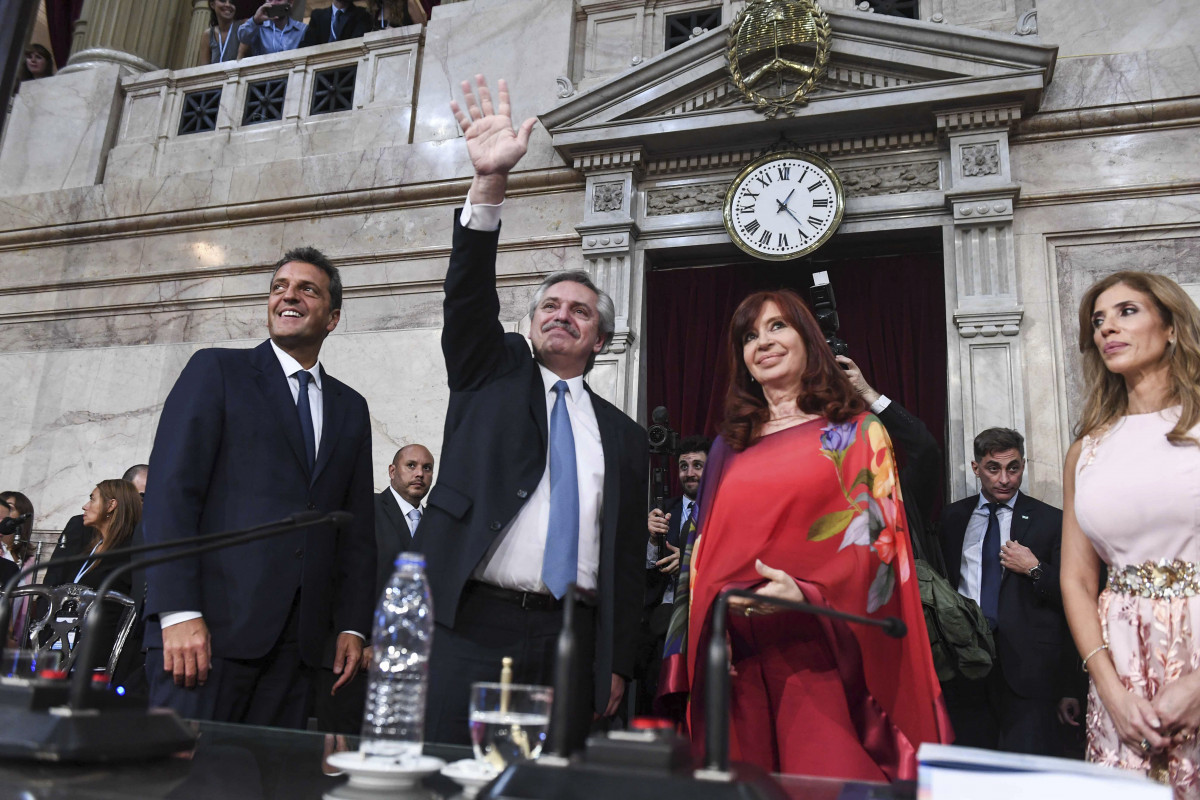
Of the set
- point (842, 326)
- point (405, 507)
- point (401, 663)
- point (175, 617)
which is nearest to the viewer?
point (401, 663)

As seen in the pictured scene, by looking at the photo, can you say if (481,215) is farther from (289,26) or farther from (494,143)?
(289,26)

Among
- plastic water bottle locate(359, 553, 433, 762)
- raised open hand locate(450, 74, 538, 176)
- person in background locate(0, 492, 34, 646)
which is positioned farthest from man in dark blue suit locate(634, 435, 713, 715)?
person in background locate(0, 492, 34, 646)

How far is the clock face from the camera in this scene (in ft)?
17.1

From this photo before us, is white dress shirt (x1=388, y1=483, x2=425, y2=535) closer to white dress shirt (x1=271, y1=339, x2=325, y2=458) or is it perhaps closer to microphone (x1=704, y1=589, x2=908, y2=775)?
white dress shirt (x1=271, y1=339, x2=325, y2=458)

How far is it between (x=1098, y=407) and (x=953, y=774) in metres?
1.61

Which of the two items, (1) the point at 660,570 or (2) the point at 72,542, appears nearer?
(1) the point at 660,570

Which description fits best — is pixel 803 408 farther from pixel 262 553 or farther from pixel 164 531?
pixel 164 531

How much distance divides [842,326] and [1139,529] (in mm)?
3860

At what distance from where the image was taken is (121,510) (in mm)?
4293

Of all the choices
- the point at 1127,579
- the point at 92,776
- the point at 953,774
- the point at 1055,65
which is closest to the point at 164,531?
the point at 92,776

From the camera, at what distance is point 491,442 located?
2.36m

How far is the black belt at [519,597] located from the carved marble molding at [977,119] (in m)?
3.94

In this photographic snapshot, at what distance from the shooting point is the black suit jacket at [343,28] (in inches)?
286

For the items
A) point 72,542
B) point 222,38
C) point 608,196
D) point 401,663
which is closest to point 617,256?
point 608,196
